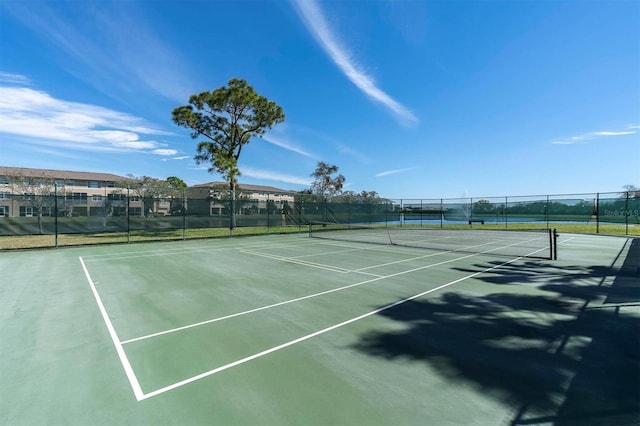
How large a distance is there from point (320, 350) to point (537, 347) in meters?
2.54

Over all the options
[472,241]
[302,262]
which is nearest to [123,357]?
[302,262]

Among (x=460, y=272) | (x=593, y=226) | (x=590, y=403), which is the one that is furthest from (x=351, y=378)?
(x=593, y=226)

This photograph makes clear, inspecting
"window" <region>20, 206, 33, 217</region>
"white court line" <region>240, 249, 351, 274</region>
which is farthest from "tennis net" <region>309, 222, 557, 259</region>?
"window" <region>20, 206, 33, 217</region>

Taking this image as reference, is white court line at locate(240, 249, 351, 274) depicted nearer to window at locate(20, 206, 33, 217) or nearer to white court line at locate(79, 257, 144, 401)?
white court line at locate(79, 257, 144, 401)

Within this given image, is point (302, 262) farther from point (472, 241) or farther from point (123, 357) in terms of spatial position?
point (472, 241)

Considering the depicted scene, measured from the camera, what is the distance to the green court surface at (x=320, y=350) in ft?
7.75

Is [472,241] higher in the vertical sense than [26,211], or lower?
lower

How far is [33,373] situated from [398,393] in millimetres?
3576

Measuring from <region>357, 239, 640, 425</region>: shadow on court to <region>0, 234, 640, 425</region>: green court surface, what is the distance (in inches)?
0.7

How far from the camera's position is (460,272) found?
7754 mm

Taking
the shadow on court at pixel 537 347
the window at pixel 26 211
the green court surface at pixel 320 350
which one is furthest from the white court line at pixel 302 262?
the window at pixel 26 211

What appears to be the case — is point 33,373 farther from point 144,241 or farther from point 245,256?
point 144,241

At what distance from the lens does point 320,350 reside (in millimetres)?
3387

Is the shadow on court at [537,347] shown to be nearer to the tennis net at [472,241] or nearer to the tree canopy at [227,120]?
the tennis net at [472,241]
